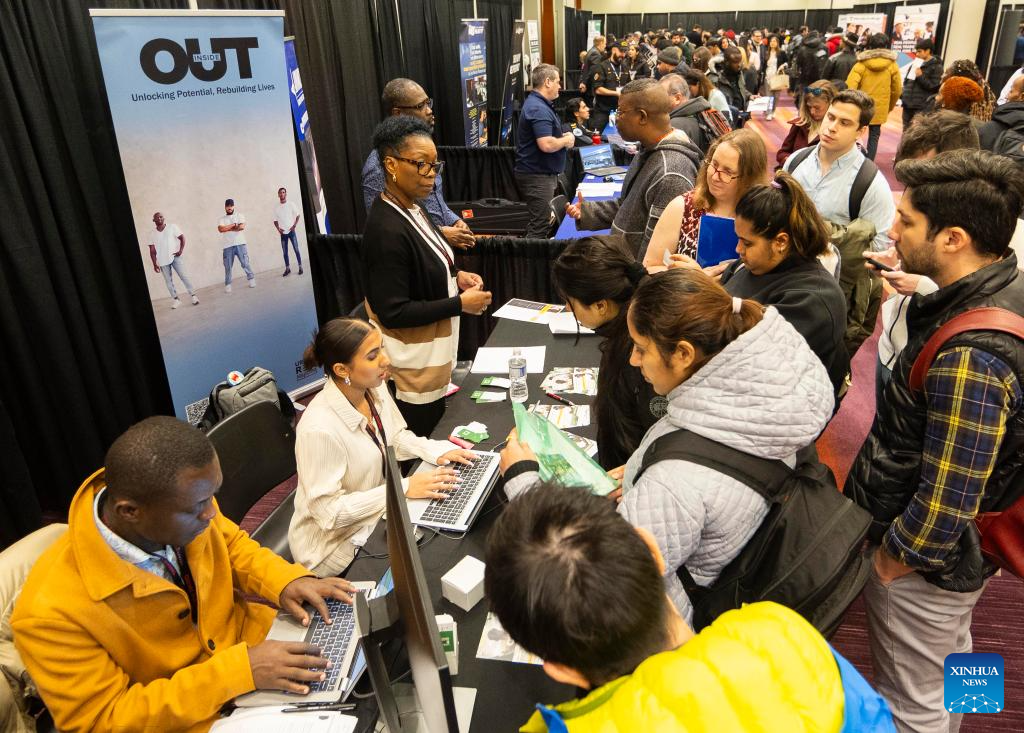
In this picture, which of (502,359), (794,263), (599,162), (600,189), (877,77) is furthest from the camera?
(877,77)

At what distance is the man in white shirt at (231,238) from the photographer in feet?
12.3

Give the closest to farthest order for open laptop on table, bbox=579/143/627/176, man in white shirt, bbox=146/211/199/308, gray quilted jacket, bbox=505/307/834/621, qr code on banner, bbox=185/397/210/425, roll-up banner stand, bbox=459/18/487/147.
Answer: gray quilted jacket, bbox=505/307/834/621, man in white shirt, bbox=146/211/199/308, qr code on banner, bbox=185/397/210/425, open laptop on table, bbox=579/143/627/176, roll-up banner stand, bbox=459/18/487/147

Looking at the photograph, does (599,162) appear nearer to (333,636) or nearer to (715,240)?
(715,240)

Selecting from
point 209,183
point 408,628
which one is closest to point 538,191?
point 209,183

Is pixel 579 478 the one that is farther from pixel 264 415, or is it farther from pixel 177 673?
pixel 264 415

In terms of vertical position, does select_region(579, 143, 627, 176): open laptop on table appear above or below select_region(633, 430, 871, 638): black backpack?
above

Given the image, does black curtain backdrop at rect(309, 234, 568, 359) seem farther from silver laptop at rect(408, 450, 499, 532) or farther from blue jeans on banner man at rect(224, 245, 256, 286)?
silver laptop at rect(408, 450, 499, 532)

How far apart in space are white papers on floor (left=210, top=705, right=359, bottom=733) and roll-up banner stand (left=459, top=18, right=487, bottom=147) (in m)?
7.38

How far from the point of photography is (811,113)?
4.91m

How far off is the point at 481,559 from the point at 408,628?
0.65m

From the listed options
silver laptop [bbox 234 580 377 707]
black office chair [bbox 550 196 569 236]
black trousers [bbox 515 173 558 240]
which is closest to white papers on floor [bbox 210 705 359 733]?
silver laptop [bbox 234 580 377 707]

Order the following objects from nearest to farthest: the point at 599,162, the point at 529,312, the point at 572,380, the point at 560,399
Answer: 1. the point at 560,399
2. the point at 572,380
3. the point at 529,312
4. the point at 599,162

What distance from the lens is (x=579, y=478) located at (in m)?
1.79

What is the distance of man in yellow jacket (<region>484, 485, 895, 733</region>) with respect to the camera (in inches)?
32.0
